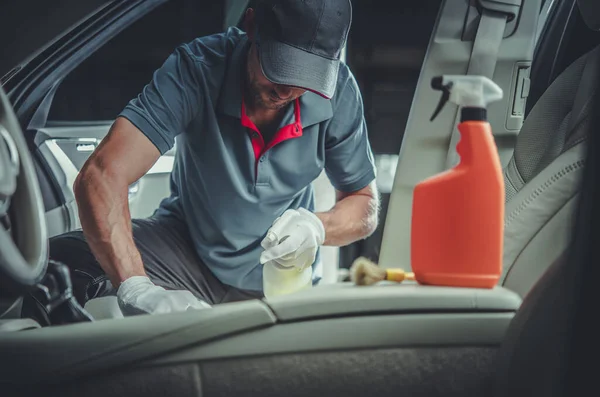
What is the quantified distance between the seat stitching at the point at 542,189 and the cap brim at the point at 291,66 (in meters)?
0.66

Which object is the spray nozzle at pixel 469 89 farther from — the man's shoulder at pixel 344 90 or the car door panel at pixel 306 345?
the man's shoulder at pixel 344 90

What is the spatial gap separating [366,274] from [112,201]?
0.77m

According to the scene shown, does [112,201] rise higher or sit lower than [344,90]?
lower

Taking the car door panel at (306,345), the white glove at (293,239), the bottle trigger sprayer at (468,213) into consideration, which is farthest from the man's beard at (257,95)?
the car door panel at (306,345)

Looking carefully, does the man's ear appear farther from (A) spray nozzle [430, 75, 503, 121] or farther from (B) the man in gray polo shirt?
(A) spray nozzle [430, 75, 503, 121]

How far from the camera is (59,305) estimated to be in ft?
3.46

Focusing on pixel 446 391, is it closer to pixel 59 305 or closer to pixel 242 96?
pixel 59 305

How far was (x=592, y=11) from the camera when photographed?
113 cm

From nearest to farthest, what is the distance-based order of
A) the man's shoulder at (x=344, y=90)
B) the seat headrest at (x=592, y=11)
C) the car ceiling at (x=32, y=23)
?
the seat headrest at (x=592, y=11) < the car ceiling at (x=32, y=23) < the man's shoulder at (x=344, y=90)

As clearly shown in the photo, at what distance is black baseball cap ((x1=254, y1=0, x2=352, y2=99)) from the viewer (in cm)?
157

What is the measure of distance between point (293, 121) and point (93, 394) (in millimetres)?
1046

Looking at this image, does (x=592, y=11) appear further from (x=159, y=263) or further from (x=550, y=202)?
(x=159, y=263)

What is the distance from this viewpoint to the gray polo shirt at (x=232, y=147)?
1701 millimetres

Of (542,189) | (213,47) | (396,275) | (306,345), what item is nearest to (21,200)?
(306,345)
